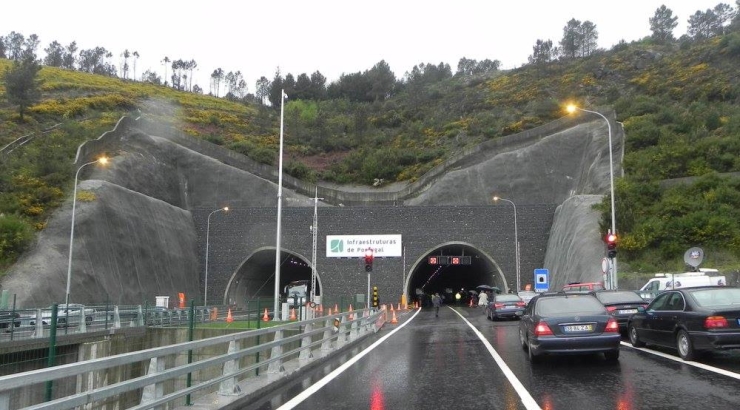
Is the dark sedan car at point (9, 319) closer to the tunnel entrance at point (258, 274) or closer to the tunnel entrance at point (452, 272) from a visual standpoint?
the tunnel entrance at point (258, 274)

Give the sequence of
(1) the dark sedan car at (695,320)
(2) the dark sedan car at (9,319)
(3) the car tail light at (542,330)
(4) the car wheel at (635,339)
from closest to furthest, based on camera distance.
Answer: (1) the dark sedan car at (695,320)
(3) the car tail light at (542,330)
(4) the car wheel at (635,339)
(2) the dark sedan car at (9,319)

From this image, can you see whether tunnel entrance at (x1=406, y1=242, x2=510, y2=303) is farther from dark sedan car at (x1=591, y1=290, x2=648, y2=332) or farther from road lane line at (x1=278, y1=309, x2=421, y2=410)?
road lane line at (x1=278, y1=309, x2=421, y2=410)

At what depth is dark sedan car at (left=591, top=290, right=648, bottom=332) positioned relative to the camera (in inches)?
700

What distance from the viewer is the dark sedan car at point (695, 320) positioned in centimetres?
1118

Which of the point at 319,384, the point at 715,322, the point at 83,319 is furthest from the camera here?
the point at 83,319

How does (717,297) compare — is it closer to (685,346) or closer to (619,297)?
(685,346)

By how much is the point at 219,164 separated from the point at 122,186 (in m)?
13.9

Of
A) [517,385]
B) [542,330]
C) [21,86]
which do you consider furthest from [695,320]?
[21,86]

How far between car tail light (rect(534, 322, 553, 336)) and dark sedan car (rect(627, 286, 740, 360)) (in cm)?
261

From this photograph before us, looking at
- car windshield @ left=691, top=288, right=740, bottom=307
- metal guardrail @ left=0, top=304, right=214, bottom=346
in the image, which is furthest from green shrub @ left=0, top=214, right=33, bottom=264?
car windshield @ left=691, top=288, right=740, bottom=307

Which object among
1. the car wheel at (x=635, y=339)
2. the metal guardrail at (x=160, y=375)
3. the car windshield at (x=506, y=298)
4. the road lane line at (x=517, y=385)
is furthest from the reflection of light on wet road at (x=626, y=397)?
the car windshield at (x=506, y=298)

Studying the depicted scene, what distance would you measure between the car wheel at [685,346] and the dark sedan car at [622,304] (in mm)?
5205

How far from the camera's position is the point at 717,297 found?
1211 cm

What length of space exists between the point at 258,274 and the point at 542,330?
46.9 meters
